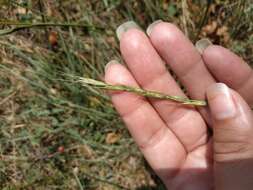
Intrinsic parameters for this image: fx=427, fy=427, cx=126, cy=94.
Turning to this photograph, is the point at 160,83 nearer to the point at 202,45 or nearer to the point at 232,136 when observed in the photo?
the point at 202,45

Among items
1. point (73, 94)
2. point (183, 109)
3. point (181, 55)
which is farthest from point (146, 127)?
point (73, 94)

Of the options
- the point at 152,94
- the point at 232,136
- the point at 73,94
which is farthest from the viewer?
the point at 73,94

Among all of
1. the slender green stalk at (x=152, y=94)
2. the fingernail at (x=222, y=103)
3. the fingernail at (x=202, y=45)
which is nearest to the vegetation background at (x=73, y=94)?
the fingernail at (x=202, y=45)

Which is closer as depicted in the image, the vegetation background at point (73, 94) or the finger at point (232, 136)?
the finger at point (232, 136)

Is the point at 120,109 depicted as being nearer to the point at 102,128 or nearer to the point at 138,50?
the point at 138,50

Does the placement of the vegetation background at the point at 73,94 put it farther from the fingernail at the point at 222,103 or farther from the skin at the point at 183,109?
the fingernail at the point at 222,103

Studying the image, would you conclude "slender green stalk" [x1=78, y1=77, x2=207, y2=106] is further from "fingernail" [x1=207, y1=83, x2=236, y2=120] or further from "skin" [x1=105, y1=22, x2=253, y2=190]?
"fingernail" [x1=207, y1=83, x2=236, y2=120]

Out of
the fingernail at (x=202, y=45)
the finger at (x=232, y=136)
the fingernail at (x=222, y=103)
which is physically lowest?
the finger at (x=232, y=136)

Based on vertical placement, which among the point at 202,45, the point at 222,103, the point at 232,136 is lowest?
the point at 232,136
